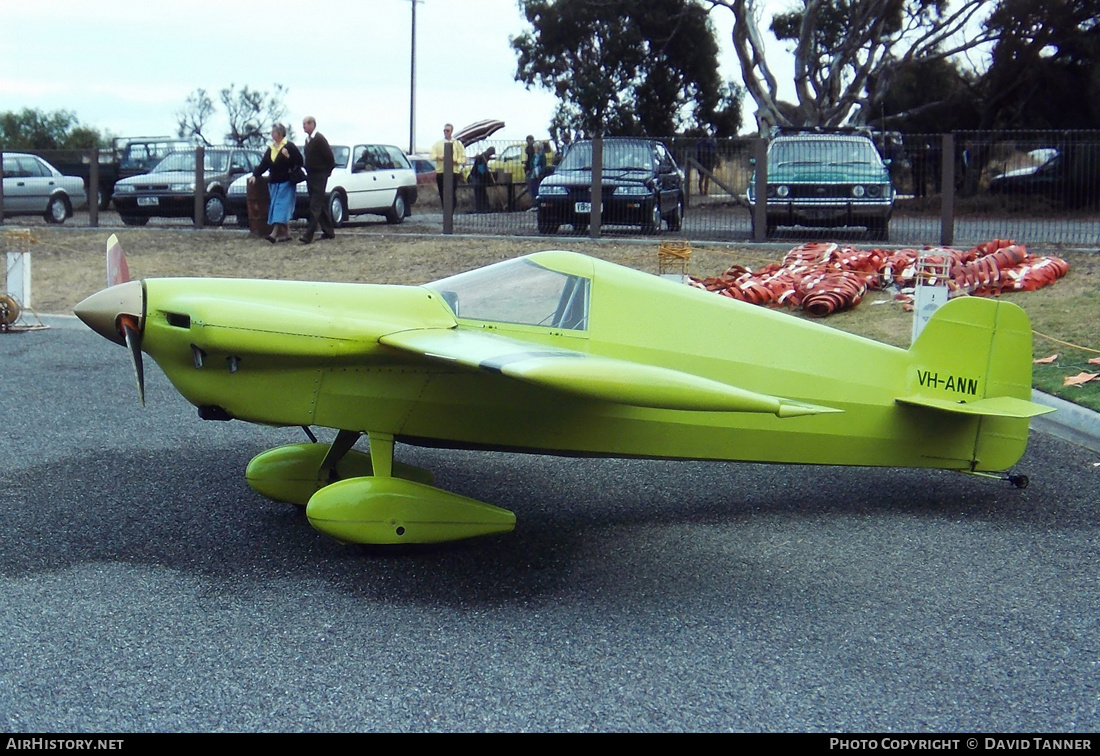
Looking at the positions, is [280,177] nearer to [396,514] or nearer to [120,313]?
[120,313]

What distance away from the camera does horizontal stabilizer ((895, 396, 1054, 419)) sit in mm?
6008

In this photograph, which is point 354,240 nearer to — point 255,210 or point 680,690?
point 255,210

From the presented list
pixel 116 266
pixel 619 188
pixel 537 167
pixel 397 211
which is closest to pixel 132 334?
pixel 116 266

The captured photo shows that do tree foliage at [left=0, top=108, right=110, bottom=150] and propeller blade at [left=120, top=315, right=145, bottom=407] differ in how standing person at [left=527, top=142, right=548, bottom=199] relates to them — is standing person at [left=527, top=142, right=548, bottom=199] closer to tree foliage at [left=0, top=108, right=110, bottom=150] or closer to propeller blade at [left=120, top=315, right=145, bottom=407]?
propeller blade at [left=120, top=315, right=145, bottom=407]

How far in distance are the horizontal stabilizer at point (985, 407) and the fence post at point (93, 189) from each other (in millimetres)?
20773

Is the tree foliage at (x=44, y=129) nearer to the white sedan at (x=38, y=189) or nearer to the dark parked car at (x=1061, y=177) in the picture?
→ the white sedan at (x=38, y=189)

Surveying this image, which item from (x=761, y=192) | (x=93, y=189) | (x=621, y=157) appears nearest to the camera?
(x=761, y=192)

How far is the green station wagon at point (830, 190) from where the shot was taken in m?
17.3

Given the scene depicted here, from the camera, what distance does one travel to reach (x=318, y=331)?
5324 millimetres

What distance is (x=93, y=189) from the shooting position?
2258 cm

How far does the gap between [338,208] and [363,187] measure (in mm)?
1015

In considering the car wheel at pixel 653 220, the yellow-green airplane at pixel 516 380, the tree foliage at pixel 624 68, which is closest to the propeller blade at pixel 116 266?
the yellow-green airplane at pixel 516 380

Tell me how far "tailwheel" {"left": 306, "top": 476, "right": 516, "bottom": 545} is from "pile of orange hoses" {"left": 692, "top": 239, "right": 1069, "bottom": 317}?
8.48 meters
